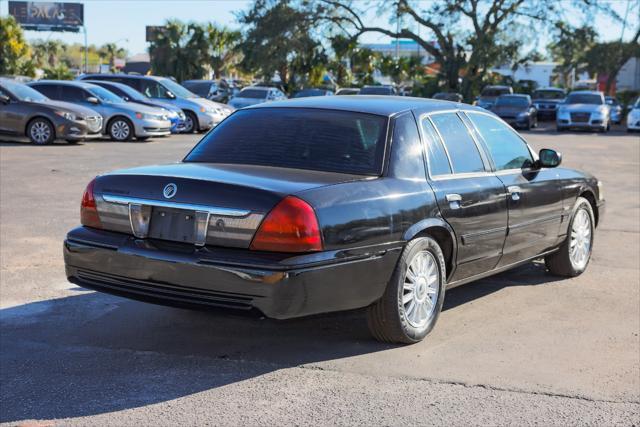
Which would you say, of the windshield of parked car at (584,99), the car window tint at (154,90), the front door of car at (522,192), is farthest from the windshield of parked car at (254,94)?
the front door of car at (522,192)

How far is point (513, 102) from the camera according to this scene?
34250 mm

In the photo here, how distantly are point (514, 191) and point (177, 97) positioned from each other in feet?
66.8

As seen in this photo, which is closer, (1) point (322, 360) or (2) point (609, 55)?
(1) point (322, 360)

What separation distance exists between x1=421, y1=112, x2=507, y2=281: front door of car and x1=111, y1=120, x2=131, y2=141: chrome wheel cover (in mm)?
16505

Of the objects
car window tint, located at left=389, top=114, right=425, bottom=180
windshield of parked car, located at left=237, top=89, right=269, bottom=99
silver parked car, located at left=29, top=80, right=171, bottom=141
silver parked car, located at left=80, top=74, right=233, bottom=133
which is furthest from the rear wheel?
car window tint, located at left=389, top=114, right=425, bottom=180

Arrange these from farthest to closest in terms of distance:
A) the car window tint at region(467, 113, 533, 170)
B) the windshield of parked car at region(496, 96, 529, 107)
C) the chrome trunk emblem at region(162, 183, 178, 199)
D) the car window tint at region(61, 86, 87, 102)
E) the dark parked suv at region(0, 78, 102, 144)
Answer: the windshield of parked car at region(496, 96, 529, 107), the car window tint at region(61, 86, 87, 102), the dark parked suv at region(0, 78, 102, 144), the car window tint at region(467, 113, 533, 170), the chrome trunk emblem at region(162, 183, 178, 199)

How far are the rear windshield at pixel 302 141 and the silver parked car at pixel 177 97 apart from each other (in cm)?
1964

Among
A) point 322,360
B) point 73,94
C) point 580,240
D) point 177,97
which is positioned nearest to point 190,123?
point 177,97

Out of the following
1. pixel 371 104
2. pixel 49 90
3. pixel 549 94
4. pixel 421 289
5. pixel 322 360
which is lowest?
pixel 322 360

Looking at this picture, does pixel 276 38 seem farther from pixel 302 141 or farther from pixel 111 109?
pixel 302 141

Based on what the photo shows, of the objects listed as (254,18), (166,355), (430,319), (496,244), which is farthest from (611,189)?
(254,18)

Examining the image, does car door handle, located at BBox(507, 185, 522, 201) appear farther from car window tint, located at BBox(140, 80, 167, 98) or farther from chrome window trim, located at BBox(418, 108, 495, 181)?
car window tint, located at BBox(140, 80, 167, 98)

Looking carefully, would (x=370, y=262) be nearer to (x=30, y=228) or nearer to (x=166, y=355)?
(x=166, y=355)

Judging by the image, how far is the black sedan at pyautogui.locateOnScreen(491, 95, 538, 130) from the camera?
1315 inches
